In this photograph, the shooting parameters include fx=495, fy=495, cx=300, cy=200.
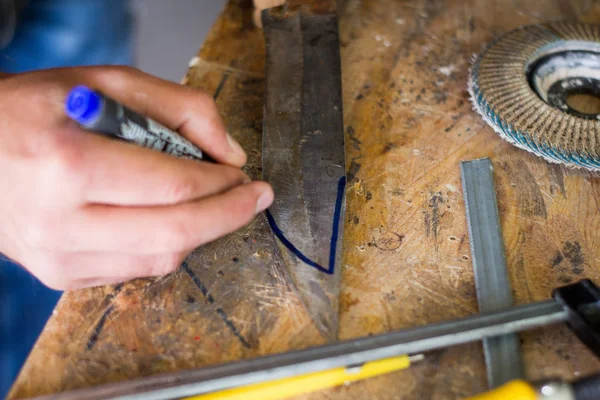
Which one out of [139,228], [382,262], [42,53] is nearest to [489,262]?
[382,262]

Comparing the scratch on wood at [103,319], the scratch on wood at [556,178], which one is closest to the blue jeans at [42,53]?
the scratch on wood at [103,319]

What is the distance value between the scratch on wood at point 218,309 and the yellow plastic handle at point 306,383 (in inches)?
3.0

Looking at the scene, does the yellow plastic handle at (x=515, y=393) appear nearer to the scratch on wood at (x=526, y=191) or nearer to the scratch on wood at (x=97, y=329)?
the scratch on wood at (x=526, y=191)

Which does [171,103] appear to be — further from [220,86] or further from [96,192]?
[220,86]

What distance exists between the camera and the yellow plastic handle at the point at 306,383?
54 cm

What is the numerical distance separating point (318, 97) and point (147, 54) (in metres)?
0.95

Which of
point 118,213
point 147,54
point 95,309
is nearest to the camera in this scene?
point 118,213

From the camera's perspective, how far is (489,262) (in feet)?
2.20

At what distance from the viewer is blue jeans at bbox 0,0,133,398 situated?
98cm

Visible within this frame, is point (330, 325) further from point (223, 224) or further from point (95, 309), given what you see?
point (95, 309)

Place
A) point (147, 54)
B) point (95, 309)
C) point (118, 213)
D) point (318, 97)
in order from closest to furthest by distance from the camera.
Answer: point (118, 213), point (95, 309), point (318, 97), point (147, 54)

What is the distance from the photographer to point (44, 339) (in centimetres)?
61

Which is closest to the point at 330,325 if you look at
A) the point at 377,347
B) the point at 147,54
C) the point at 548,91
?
the point at 377,347

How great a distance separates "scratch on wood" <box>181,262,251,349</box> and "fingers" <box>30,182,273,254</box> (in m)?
0.10
